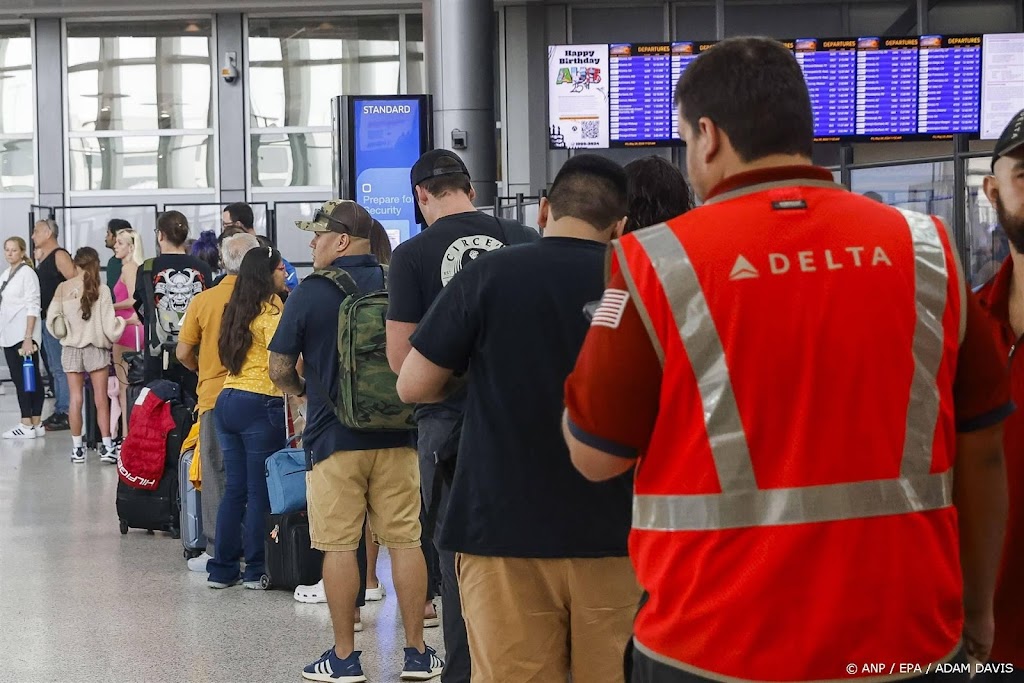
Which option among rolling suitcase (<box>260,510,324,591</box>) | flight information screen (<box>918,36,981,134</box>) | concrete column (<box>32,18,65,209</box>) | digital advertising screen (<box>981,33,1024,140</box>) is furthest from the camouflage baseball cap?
concrete column (<box>32,18,65,209</box>)

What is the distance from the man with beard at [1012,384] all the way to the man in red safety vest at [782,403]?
14.3 inches

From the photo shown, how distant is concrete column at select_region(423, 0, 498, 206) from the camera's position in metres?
10.5

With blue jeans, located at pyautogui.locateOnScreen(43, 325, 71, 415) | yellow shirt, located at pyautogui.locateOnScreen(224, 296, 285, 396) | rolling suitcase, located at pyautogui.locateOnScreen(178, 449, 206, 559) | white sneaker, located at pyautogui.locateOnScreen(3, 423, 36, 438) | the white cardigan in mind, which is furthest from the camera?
blue jeans, located at pyautogui.locateOnScreen(43, 325, 71, 415)

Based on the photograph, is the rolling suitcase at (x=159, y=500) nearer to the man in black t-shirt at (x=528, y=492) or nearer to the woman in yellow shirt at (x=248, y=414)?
the woman in yellow shirt at (x=248, y=414)

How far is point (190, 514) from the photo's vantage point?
6.95m

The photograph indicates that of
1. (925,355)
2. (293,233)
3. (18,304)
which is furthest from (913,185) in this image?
(293,233)

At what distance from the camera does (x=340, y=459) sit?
4.75 m

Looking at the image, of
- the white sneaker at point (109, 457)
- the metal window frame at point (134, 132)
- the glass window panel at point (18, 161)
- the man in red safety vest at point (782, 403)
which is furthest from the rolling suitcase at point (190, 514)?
the glass window panel at point (18, 161)

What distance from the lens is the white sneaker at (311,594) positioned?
607 cm

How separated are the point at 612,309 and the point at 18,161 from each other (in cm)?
1714

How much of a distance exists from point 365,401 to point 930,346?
312 centimetres

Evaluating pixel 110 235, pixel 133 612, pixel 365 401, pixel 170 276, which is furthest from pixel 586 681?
pixel 110 235

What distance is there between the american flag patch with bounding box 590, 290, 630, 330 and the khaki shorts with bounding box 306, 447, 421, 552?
9.90ft

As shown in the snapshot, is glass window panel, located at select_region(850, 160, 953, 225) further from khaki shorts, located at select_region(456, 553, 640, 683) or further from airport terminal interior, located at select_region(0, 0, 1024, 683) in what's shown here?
khaki shorts, located at select_region(456, 553, 640, 683)
